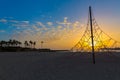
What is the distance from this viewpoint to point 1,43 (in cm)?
12719

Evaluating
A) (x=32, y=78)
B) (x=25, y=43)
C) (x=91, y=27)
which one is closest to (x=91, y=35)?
(x=91, y=27)

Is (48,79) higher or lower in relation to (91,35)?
lower

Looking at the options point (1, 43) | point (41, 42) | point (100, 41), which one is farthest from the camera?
point (41, 42)

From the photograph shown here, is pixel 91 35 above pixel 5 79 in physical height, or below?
above

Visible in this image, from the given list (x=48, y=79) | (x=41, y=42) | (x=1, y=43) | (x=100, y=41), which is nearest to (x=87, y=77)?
(x=48, y=79)

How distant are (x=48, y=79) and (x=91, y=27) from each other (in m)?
8.85

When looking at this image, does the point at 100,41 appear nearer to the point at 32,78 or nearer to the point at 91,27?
the point at 91,27

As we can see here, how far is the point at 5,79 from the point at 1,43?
4679 inches

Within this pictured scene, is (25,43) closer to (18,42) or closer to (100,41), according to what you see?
(18,42)

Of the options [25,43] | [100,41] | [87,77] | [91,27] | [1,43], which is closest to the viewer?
[87,77]

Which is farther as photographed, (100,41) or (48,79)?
(100,41)

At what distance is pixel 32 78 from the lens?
12.7m

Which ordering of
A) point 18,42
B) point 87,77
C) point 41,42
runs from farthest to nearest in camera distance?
point 41,42
point 18,42
point 87,77

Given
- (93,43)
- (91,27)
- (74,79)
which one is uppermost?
(91,27)
